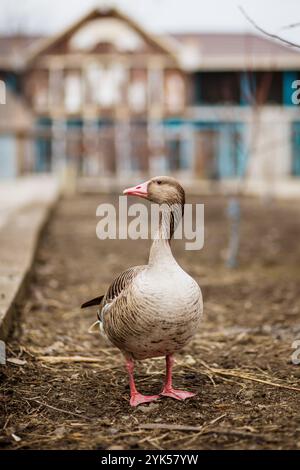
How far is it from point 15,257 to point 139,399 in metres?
3.94

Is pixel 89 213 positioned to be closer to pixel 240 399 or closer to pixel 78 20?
pixel 240 399

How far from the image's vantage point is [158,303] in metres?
3.35

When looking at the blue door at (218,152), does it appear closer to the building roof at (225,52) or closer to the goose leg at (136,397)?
the building roof at (225,52)

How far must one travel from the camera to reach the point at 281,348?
15.6 feet

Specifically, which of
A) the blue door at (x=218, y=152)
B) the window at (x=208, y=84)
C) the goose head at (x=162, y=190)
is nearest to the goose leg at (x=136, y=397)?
the goose head at (x=162, y=190)

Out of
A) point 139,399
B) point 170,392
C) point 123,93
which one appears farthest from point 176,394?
point 123,93

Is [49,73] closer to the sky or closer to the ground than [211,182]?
closer to the sky

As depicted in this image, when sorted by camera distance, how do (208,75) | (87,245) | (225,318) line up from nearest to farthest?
(225,318) < (87,245) < (208,75)

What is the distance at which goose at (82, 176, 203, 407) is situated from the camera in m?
3.37

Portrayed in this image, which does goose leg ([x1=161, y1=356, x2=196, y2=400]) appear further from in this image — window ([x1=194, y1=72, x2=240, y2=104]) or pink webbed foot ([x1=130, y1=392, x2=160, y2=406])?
window ([x1=194, y1=72, x2=240, y2=104])

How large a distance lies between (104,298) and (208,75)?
104 feet

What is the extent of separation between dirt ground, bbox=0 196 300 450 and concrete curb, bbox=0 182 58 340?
20 cm

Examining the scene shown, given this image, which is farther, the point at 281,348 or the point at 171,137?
the point at 171,137
